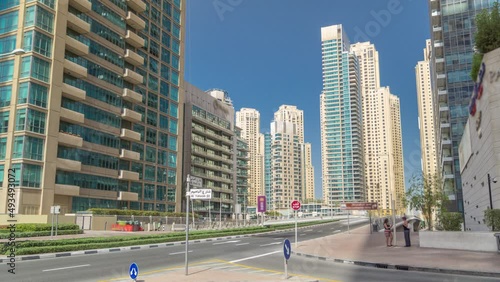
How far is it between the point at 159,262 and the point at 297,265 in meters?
5.99

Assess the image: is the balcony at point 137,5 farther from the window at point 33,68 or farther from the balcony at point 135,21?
the window at point 33,68

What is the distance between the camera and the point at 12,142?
4522 cm

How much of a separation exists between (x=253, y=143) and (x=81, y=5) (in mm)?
138157

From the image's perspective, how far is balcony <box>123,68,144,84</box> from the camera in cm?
6325

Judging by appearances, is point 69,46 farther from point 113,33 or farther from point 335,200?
point 335,200

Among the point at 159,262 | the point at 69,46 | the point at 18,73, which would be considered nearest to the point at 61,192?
the point at 18,73

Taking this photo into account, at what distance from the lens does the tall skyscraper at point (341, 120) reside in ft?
447

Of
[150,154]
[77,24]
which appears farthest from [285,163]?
[77,24]

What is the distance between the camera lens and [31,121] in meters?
46.1

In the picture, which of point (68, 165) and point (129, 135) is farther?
point (129, 135)

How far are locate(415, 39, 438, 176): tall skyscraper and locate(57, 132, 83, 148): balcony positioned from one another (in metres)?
102

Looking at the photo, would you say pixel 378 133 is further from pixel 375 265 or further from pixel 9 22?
pixel 375 265

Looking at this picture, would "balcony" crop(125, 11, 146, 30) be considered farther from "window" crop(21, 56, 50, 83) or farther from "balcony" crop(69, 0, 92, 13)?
"window" crop(21, 56, 50, 83)

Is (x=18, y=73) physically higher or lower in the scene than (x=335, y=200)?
higher
